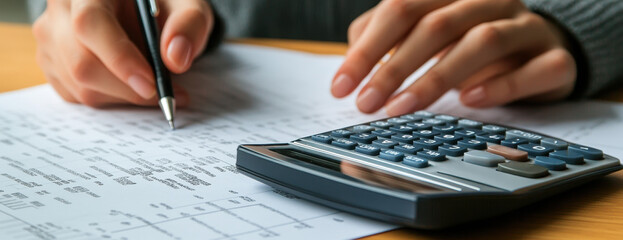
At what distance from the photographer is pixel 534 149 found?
0.32 metres

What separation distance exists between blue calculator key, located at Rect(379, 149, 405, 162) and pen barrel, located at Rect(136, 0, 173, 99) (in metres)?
0.21

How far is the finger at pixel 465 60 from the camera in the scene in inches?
19.2

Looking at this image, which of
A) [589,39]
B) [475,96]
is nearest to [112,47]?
[475,96]

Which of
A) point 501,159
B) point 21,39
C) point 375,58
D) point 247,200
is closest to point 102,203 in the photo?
point 247,200

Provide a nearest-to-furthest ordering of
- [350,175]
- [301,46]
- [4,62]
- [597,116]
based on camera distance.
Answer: [350,175] < [597,116] < [4,62] < [301,46]

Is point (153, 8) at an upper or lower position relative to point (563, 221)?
upper

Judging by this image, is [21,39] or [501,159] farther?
[21,39]

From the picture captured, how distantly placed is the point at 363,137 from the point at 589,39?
32cm

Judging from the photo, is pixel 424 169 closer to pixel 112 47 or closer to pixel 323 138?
pixel 323 138

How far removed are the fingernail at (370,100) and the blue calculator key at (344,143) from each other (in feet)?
0.52

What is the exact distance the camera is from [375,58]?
51 centimetres

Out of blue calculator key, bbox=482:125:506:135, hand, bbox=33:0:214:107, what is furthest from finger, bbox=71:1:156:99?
blue calculator key, bbox=482:125:506:135

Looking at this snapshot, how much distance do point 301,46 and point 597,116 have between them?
420mm

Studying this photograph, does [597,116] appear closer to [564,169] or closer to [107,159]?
[564,169]
